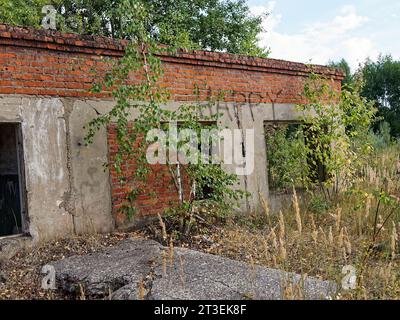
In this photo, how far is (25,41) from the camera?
5215 millimetres

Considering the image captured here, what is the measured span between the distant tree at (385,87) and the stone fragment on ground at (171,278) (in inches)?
725

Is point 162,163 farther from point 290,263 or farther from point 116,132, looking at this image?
point 290,263

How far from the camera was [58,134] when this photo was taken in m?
5.48

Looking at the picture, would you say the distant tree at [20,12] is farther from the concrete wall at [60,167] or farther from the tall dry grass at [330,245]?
the tall dry grass at [330,245]

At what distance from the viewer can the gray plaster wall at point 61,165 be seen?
524 centimetres

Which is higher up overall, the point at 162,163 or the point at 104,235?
the point at 162,163

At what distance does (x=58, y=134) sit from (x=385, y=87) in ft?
63.3

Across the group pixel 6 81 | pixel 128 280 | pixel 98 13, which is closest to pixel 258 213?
pixel 128 280

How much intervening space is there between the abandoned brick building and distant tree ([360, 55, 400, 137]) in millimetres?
16402

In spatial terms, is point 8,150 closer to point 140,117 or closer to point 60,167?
point 60,167

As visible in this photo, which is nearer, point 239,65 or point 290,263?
point 290,263

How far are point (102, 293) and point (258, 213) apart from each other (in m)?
3.95

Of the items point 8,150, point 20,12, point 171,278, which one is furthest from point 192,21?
point 171,278
